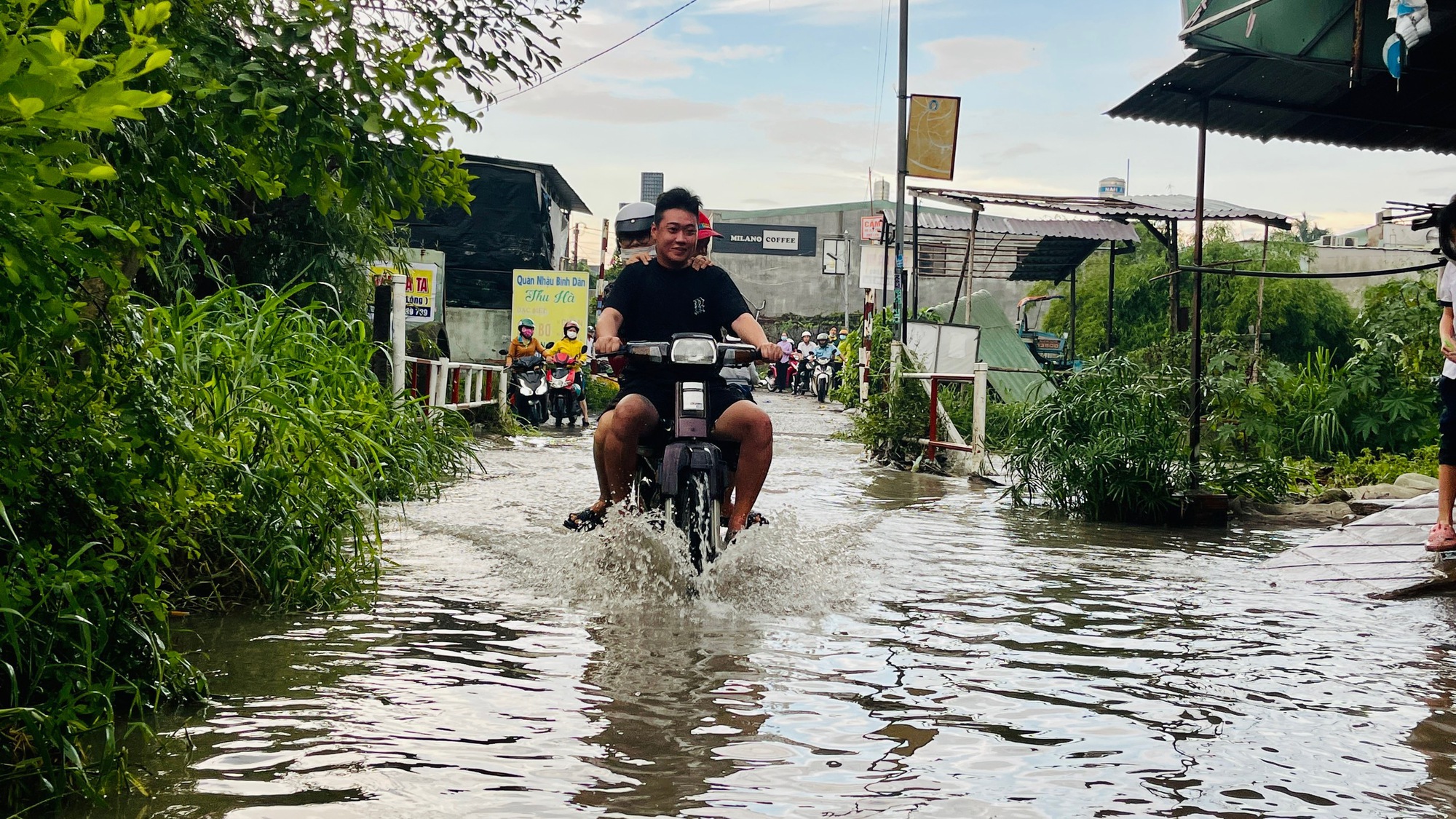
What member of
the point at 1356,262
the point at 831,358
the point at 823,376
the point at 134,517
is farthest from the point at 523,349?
the point at 1356,262

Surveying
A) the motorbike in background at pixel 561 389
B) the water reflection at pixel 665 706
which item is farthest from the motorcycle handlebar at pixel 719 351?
the motorbike in background at pixel 561 389

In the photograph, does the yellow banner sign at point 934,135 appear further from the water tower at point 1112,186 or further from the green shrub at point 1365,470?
the water tower at point 1112,186

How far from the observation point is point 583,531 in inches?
229

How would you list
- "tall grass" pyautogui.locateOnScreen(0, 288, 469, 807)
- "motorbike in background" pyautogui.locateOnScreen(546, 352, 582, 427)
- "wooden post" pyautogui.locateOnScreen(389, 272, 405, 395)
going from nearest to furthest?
"tall grass" pyautogui.locateOnScreen(0, 288, 469, 807), "wooden post" pyautogui.locateOnScreen(389, 272, 405, 395), "motorbike in background" pyautogui.locateOnScreen(546, 352, 582, 427)

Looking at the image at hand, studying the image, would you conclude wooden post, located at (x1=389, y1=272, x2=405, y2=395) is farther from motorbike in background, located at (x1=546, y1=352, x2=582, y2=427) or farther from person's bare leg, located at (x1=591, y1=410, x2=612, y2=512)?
motorbike in background, located at (x1=546, y1=352, x2=582, y2=427)

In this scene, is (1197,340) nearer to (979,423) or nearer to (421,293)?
(979,423)

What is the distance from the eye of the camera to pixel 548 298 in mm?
25250

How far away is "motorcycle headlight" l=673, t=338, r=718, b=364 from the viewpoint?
5148 millimetres

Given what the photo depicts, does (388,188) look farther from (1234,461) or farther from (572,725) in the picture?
(1234,461)

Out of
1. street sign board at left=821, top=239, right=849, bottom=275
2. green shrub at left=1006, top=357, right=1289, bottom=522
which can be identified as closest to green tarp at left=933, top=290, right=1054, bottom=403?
green shrub at left=1006, top=357, right=1289, bottom=522

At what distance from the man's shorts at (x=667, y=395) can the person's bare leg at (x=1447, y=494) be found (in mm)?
3301

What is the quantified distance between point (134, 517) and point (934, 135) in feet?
45.8

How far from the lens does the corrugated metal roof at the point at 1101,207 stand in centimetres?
1455

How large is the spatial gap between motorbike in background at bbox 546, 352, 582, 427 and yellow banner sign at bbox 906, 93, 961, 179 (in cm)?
640
